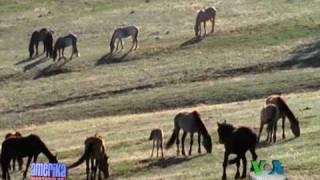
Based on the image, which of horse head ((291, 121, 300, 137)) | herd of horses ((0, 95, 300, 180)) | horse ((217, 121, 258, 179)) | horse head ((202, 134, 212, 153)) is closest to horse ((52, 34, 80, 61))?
herd of horses ((0, 95, 300, 180))

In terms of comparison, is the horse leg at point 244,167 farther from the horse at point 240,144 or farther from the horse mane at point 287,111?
the horse mane at point 287,111

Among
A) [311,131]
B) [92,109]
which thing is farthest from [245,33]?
[311,131]

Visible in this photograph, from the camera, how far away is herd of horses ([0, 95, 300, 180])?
23.6 metres

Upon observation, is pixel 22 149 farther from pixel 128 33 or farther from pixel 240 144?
pixel 128 33

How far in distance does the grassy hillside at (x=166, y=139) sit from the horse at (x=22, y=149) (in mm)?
1132

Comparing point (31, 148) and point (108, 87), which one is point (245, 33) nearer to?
point (108, 87)

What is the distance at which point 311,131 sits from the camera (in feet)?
101

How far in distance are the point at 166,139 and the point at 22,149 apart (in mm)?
6520

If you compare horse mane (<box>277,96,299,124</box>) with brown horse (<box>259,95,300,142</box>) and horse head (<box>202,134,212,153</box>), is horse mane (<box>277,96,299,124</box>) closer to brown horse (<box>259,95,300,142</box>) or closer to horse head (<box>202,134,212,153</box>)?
brown horse (<box>259,95,300,142</box>)

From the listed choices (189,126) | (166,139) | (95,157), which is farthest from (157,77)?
(95,157)

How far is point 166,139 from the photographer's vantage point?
106 ft

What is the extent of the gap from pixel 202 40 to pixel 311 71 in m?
10.7

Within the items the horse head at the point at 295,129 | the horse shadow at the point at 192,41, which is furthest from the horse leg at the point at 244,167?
the horse shadow at the point at 192,41

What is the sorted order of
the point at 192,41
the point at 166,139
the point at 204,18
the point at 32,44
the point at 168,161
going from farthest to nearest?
the point at 204,18
the point at 192,41
the point at 32,44
the point at 166,139
the point at 168,161
